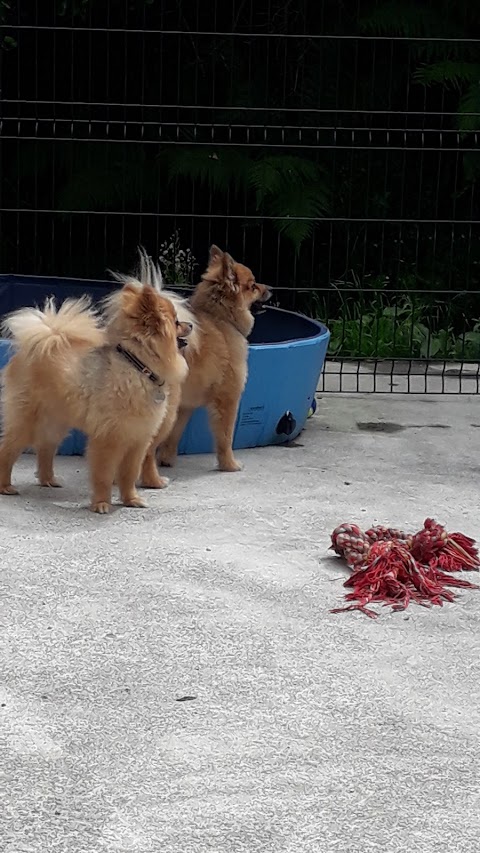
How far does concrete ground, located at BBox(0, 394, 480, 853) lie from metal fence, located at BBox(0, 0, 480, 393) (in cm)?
389

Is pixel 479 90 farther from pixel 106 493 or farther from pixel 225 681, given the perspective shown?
pixel 225 681

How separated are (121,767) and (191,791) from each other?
194mm

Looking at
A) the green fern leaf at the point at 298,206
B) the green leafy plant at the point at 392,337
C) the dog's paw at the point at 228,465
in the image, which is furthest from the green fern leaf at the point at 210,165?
the dog's paw at the point at 228,465

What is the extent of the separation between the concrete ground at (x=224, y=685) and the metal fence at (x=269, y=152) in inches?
153

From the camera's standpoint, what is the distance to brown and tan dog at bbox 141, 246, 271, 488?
18.4 feet

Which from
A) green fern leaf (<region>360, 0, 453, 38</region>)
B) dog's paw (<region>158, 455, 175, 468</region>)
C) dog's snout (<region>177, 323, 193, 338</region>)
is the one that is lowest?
dog's paw (<region>158, 455, 175, 468</region>)

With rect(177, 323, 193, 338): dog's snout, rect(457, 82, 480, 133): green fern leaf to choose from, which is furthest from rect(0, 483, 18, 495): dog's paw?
rect(457, 82, 480, 133): green fern leaf

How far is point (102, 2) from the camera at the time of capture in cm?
884

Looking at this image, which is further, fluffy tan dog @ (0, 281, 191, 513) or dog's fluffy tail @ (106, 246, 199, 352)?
dog's fluffy tail @ (106, 246, 199, 352)

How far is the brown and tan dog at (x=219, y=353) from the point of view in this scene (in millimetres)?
5602

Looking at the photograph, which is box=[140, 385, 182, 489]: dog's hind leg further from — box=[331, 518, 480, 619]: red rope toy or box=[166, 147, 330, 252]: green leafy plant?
box=[166, 147, 330, 252]: green leafy plant

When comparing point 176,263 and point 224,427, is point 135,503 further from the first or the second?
point 176,263

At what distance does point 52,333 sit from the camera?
499 cm

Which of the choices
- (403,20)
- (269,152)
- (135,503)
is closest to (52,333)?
(135,503)
